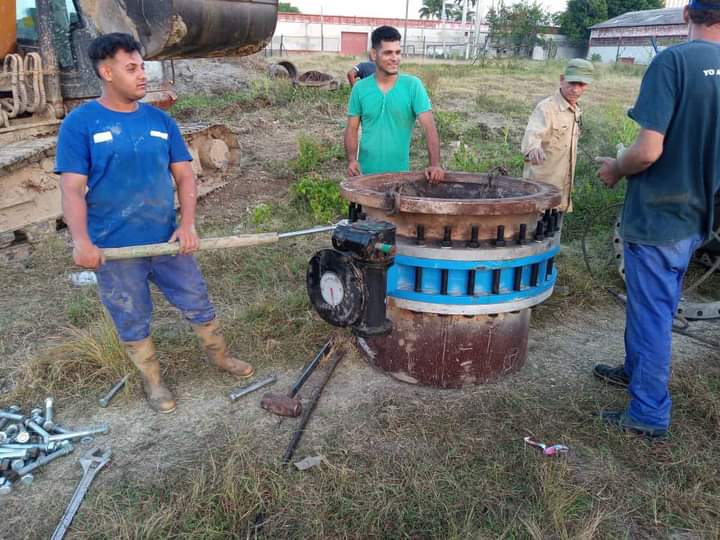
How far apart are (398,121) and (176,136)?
1597mm

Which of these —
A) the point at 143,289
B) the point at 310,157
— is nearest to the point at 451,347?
the point at 143,289

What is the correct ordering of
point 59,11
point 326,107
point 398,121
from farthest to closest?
point 326,107 < point 59,11 < point 398,121

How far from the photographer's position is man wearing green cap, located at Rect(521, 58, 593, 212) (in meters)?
4.21

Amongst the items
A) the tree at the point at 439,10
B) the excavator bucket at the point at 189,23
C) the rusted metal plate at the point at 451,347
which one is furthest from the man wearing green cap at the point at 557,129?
the tree at the point at 439,10

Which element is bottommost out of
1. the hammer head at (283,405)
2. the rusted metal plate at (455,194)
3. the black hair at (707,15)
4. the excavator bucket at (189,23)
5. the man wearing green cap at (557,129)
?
the hammer head at (283,405)

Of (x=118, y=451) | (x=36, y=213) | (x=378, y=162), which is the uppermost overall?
(x=378, y=162)

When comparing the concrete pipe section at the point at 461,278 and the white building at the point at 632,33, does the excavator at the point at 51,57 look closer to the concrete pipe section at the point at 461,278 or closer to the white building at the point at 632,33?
the concrete pipe section at the point at 461,278

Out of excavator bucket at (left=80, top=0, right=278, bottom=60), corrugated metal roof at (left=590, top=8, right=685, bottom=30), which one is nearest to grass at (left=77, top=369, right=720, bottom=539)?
excavator bucket at (left=80, top=0, right=278, bottom=60)

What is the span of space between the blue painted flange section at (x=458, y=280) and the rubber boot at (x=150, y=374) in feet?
4.25

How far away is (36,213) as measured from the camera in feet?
18.2

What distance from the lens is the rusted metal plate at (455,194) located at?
2783 mm

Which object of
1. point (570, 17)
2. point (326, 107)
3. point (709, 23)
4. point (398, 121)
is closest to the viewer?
point (709, 23)

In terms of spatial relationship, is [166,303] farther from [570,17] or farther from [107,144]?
[570,17]

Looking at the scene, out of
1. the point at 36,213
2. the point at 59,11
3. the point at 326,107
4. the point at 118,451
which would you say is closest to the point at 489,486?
the point at 118,451
